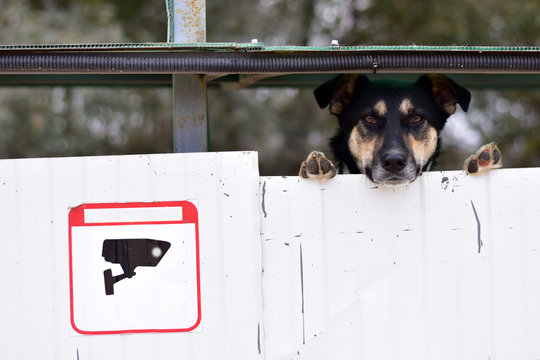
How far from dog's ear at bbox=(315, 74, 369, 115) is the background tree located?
15.9ft

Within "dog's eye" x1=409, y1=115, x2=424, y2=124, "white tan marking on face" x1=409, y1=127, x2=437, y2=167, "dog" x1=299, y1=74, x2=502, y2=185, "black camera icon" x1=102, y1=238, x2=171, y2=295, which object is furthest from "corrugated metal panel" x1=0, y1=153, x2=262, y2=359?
"dog's eye" x1=409, y1=115, x2=424, y2=124

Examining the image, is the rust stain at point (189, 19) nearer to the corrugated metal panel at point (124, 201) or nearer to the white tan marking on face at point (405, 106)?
the corrugated metal panel at point (124, 201)

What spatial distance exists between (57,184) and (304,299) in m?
1.04

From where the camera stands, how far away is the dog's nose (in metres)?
2.55

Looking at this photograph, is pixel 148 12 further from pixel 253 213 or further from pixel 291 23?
pixel 253 213

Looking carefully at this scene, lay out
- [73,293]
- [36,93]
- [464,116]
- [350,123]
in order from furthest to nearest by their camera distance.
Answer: [464,116] → [36,93] → [350,123] → [73,293]

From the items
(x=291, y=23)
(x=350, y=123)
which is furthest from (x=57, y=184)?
(x=291, y=23)

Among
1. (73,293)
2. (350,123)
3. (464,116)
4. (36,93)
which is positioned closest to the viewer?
(73,293)

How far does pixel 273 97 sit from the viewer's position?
9.70m

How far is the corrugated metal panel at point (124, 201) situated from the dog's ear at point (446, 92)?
1499 mm

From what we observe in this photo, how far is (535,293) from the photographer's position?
7.17 ft

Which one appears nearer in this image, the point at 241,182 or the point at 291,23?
the point at 241,182

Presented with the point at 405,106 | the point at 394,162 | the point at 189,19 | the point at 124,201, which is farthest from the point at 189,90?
the point at 405,106

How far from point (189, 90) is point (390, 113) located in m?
1.12
